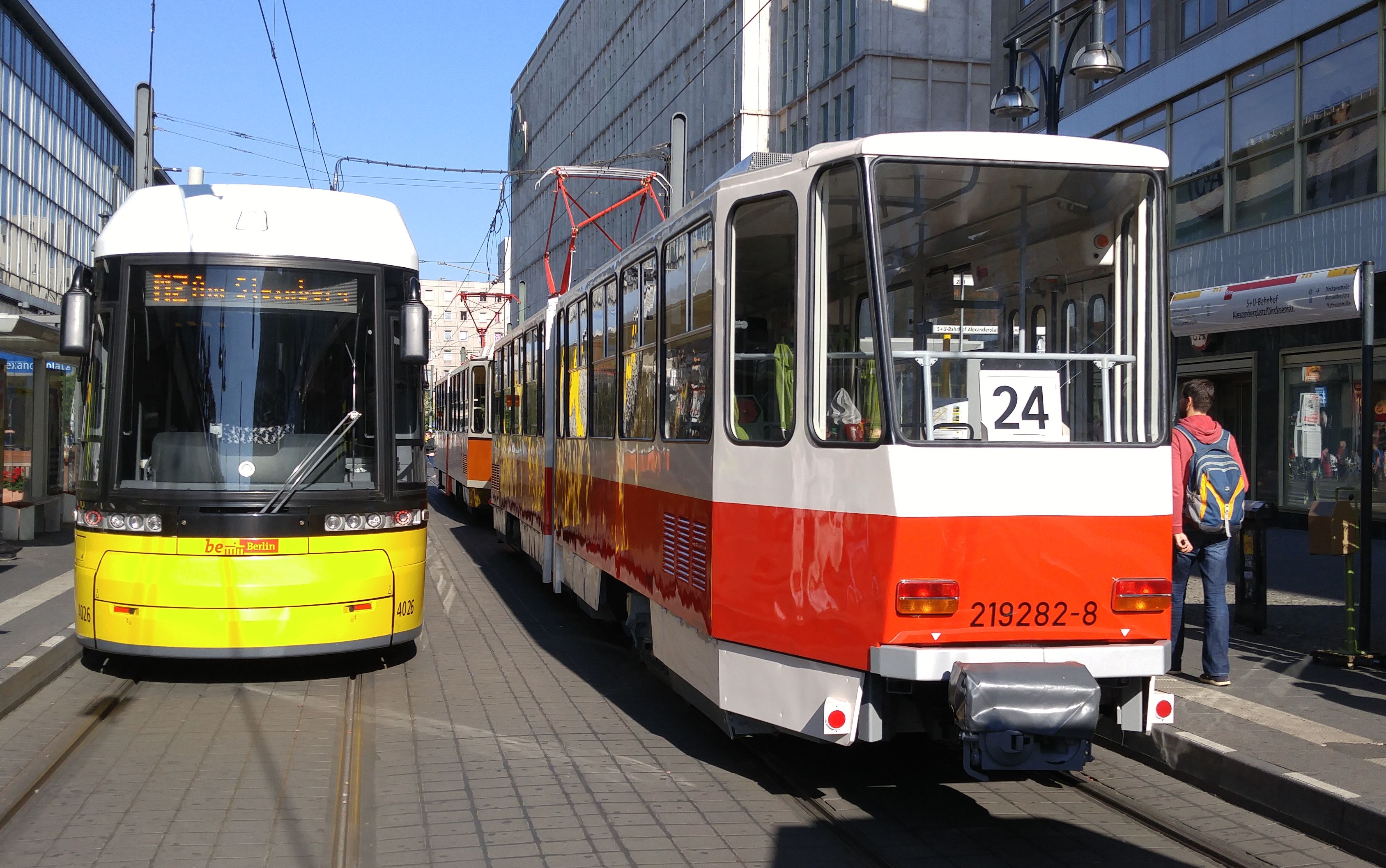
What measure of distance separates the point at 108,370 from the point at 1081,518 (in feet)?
19.2

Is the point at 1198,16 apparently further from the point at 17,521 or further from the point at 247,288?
the point at 17,521

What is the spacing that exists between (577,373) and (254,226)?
2895 mm

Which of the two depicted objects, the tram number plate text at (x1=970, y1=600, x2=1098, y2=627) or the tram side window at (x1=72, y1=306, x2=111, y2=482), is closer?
the tram number plate text at (x1=970, y1=600, x2=1098, y2=627)

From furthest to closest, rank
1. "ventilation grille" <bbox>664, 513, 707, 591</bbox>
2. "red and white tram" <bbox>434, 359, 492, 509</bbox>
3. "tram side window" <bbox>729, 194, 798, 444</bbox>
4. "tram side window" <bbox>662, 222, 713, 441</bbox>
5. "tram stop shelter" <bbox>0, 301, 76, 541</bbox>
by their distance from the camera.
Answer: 1. "red and white tram" <bbox>434, 359, 492, 509</bbox>
2. "tram stop shelter" <bbox>0, 301, 76, 541</bbox>
3. "tram side window" <bbox>662, 222, 713, 441</bbox>
4. "ventilation grille" <bbox>664, 513, 707, 591</bbox>
5. "tram side window" <bbox>729, 194, 798, 444</bbox>

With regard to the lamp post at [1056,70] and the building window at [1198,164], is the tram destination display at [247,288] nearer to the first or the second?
the lamp post at [1056,70]

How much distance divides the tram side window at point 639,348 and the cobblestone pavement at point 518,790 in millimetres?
1723

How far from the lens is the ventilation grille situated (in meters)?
6.07

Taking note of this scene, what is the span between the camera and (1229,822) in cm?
540

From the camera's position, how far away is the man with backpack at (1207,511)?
7.66 metres

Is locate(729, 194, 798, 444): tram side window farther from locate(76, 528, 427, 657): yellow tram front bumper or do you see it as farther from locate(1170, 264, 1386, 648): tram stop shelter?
locate(1170, 264, 1386, 648): tram stop shelter

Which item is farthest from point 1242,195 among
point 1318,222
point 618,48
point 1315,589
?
point 618,48

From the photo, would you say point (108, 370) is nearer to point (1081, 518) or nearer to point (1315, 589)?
point (1081, 518)

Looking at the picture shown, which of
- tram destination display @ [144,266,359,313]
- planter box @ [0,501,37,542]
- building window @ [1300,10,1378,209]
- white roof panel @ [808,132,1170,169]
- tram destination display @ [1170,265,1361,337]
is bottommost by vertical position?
planter box @ [0,501,37,542]

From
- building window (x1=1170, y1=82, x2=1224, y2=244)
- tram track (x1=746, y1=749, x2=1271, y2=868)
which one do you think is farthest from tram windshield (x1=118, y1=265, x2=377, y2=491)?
building window (x1=1170, y1=82, x2=1224, y2=244)
